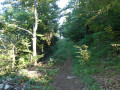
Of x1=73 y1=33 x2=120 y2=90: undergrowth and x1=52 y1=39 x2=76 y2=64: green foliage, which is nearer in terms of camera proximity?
x1=73 y1=33 x2=120 y2=90: undergrowth

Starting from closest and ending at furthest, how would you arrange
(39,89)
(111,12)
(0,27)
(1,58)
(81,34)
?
(39,89)
(111,12)
(1,58)
(0,27)
(81,34)

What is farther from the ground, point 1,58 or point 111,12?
point 111,12

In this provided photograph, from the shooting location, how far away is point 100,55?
26.0 feet

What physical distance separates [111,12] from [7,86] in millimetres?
8311

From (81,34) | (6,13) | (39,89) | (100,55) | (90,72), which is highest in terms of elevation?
(6,13)

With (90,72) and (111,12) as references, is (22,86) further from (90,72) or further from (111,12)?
(111,12)

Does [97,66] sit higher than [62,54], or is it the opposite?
[62,54]

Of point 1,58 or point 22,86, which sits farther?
point 1,58

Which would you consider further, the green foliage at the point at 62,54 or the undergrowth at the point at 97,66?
the green foliage at the point at 62,54

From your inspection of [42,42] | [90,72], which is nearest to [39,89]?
[90,72]

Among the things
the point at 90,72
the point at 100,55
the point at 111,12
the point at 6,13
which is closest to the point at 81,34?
the point at 100,55

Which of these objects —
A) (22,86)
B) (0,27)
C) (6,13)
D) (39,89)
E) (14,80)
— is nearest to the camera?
(39,89)

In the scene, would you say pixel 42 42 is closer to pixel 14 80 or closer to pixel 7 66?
pixel 7 66

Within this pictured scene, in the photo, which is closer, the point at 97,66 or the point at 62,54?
the point at 97,66
